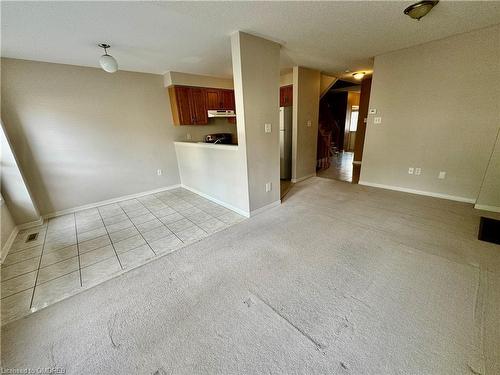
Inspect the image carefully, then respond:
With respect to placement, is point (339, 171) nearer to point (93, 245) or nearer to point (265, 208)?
point (265, 208)

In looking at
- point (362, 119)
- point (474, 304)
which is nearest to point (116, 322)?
point (474, 304)

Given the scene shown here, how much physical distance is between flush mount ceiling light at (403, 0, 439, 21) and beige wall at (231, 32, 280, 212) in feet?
4.88

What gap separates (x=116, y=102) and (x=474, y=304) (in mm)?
5339

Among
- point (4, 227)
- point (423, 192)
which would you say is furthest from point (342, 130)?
point (4, 227)

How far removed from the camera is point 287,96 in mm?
4484

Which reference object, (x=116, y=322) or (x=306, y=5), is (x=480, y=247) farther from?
(x=116, y=322)

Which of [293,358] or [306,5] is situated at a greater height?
[306,5]

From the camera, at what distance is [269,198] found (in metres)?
3.22

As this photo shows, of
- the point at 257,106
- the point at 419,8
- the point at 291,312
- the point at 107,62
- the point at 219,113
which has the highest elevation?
the point at 419,8

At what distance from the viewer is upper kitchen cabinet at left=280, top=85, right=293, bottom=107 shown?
4.39 metres

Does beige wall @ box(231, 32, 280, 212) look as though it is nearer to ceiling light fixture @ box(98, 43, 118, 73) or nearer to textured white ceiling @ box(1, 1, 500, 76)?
textured white ceiling @ box(1, 1, 500, 76)

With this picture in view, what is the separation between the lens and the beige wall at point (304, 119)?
4.19 metres

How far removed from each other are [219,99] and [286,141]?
196 cm

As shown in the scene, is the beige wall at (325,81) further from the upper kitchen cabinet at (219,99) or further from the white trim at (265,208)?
the white trim at (265,208)
